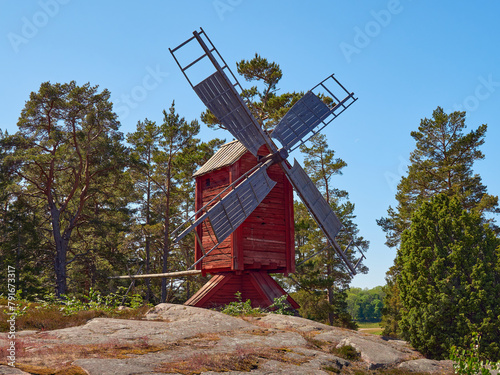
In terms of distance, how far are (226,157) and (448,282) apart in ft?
31.0

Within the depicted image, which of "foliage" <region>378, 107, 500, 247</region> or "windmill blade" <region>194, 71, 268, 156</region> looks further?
"foliage" <region>378, 107, 500, 247</region>

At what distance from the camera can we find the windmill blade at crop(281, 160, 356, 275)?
18031 millimetres

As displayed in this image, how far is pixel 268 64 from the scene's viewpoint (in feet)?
94.6

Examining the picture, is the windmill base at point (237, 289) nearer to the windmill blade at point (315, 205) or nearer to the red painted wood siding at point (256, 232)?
the red painted wood siding at point (256, 232)

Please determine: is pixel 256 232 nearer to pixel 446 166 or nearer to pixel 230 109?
pixel 230 109

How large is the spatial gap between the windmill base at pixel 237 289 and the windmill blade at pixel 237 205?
3.06 metres

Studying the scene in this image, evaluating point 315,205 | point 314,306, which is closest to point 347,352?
point 315,205

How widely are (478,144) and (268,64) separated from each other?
1537 cm

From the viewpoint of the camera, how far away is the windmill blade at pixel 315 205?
710 inches

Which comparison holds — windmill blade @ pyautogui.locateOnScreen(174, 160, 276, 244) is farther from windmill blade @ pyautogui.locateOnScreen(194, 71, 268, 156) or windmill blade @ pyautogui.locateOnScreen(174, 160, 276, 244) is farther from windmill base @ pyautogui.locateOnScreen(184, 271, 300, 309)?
windmill base @ pyautogui.locateOnScreen(184, 271, 300, 309)

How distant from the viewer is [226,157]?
62.1ft

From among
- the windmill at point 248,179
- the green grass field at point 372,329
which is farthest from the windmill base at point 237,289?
the green grass field at point 372,329

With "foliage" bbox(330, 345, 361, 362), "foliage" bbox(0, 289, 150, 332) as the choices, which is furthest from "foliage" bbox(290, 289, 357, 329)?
"foliage" bbox(330, 345, 361, 362)

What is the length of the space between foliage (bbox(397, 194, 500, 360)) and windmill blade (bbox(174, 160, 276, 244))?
606 centimetres
